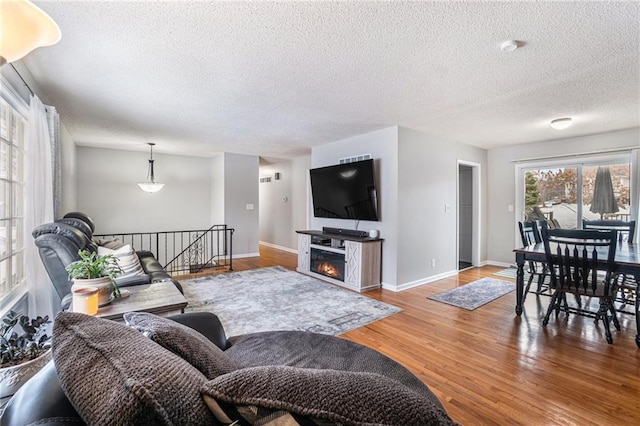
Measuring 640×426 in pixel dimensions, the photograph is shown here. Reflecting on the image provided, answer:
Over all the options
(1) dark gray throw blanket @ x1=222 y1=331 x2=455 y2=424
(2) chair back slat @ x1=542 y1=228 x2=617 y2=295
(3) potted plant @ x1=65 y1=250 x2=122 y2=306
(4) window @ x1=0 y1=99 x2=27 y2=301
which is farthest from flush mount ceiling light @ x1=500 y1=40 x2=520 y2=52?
(4) window @ x1=0 y1=99 x2=27 y2=301

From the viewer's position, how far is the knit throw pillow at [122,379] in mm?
533

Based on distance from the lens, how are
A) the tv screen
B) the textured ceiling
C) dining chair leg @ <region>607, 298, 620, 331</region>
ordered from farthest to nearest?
the tv screen, dining chair leg @ <region>607, 298, 620, 331</region>, the textured ceiling

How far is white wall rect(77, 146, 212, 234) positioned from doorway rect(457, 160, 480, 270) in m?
6.18

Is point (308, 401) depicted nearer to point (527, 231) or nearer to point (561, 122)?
point (527, 231)

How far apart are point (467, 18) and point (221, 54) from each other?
176cm

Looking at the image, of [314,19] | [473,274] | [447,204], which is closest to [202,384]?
[314,19]

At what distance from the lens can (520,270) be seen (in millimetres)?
3354

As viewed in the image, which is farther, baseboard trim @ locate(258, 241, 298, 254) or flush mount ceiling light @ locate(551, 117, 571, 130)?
baseboard trim @ locate(258, 241, 298, 254)

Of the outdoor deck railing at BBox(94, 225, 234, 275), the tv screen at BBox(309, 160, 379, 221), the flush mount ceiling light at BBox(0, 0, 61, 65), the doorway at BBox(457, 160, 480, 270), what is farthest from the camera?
the outdoor deck railing at BBox(94, 225, 234, 275)

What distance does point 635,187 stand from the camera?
4.40m

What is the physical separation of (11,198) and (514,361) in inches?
174

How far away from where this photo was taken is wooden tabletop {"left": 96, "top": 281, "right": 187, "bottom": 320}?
1742 mm

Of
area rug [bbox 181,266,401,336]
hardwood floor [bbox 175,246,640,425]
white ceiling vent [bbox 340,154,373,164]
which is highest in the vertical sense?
white ceiling vent [bbox 340,154,373,164]

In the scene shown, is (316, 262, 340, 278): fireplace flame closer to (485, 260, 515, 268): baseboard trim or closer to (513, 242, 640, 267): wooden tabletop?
(513, 242, 640, 267): wooden tabletop
